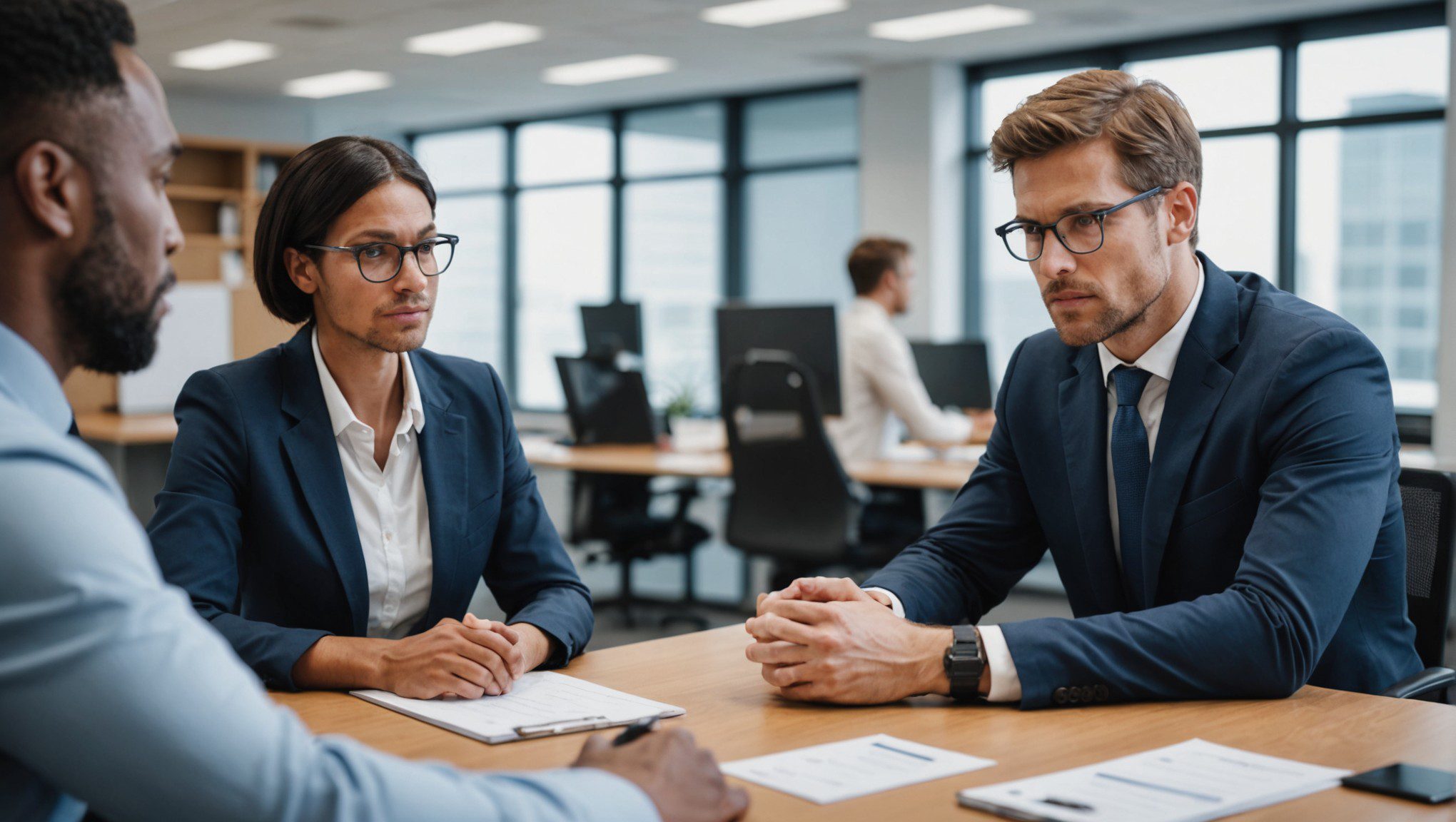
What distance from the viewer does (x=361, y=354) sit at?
1763 millimetres

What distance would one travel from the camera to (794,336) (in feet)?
15.4

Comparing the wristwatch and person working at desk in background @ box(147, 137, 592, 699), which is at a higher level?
person working at desk in background @ box(147, 137, 592, 699)

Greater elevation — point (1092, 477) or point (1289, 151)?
point (1289, 151)

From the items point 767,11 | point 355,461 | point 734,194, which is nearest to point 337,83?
point 734,194

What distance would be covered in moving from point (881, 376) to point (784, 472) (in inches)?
24.3

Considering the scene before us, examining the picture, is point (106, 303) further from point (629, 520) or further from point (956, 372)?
point (956, 372)

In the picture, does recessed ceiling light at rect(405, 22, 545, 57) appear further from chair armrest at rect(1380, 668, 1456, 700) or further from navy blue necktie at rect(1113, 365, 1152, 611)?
chair armrest at rect(1380, 668, 1456, 700)

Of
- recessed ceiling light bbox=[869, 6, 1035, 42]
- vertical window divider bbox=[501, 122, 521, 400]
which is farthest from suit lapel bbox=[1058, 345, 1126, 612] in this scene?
vertical window divider bbox=[501, 122, 521, 400]

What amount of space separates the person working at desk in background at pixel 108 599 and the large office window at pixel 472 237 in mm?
9635

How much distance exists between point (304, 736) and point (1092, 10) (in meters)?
6.32

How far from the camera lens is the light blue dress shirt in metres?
0.74

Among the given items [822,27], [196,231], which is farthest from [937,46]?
[196,231]

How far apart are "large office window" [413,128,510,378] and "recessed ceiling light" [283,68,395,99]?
4.36ft

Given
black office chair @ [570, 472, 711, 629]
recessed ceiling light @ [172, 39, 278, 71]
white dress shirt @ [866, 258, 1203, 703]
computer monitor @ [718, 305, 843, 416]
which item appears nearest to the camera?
white dress shirt @ [866, 258, 1203, 703]
